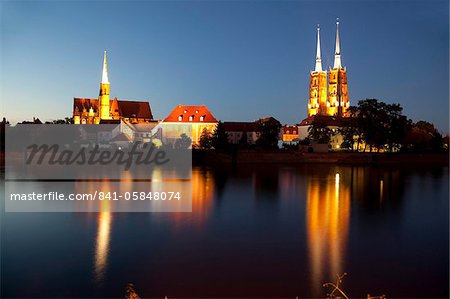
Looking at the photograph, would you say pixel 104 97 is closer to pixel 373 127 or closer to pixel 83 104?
pixel 83 104

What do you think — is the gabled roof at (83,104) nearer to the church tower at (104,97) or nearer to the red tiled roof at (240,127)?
the church tower at (104,97)

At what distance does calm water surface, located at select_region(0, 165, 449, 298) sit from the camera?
36.4ft

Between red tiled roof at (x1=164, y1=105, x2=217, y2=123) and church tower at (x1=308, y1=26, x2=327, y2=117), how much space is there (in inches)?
1293

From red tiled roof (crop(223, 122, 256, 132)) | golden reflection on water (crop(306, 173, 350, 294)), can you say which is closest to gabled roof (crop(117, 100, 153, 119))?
red tiled roof (crop(223, 122, 256, 132))

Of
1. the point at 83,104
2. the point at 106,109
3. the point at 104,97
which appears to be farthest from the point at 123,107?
the point at 83,104

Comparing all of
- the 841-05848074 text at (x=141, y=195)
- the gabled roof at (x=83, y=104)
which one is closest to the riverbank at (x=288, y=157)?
the 841-05848074 text at (x=141, y=195)

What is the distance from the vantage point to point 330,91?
97688mm

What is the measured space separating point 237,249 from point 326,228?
497 centimetres

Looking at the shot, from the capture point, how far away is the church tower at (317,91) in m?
97.8

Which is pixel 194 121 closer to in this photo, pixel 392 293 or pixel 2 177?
pixel 2 177

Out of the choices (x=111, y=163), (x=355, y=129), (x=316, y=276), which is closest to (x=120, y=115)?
(x=111, y=163)

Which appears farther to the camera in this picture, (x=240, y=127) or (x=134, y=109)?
(x=134, y=109)

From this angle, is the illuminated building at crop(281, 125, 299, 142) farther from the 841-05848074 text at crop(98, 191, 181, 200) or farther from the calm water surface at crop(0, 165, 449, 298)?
the calm water surface at crop(0, 165, 449, 298)

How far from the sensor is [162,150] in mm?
60031
